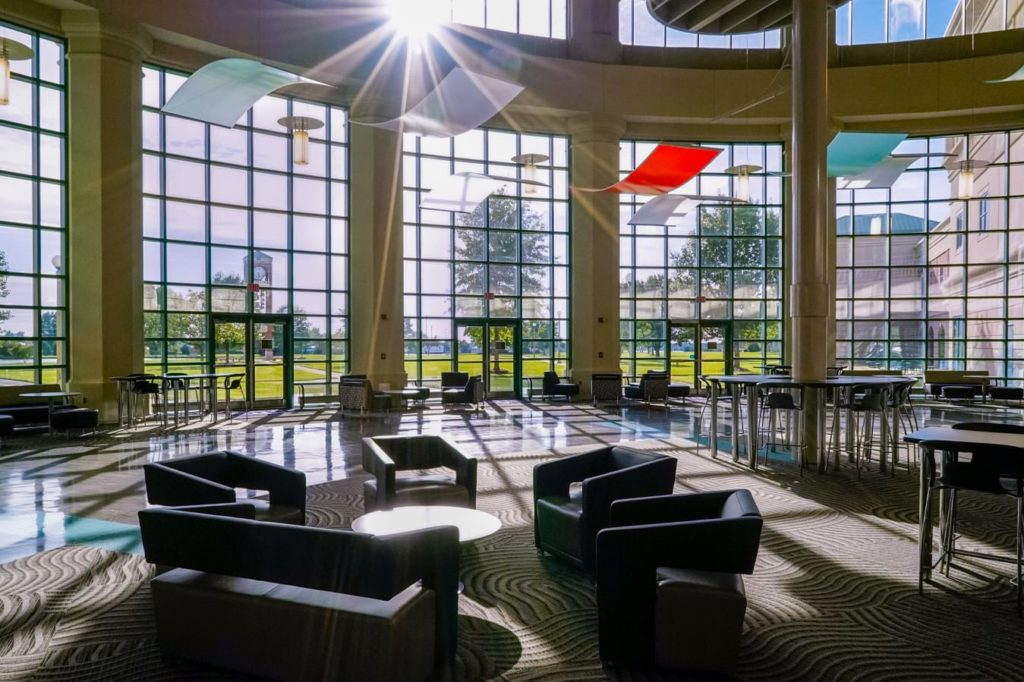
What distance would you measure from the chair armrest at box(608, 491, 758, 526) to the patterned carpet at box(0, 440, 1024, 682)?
0.57 m

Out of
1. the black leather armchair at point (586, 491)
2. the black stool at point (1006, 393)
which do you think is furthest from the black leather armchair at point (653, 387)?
the black leather armchair at point (586, 491)

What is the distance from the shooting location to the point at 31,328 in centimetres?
→ 1170

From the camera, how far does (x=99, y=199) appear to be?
1155 cm

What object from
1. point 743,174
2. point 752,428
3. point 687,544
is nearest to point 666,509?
point 687,544

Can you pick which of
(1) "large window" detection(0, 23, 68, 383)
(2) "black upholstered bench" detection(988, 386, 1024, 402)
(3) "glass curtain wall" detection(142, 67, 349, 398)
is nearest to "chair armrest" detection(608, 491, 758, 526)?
(1) "large window" detection(0, 23, 68, 383)

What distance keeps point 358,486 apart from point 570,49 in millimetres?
13110

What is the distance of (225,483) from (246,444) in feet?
15.5

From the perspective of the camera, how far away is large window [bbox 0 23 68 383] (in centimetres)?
1144

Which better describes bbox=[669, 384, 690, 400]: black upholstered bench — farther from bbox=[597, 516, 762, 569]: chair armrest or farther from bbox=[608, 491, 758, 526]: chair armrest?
bbox=[597, 516, 762, 569]: chair armrest

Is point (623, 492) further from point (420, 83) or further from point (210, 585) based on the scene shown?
point (420, 83)

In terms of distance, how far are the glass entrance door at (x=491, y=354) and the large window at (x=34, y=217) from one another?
802 centimetres

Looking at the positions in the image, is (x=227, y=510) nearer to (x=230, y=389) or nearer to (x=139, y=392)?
(x=139, y=392)

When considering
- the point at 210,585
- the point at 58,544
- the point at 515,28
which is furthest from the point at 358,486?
the point at 515,28

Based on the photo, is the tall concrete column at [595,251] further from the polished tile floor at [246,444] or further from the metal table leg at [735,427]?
the metal table leg at [735,427]
